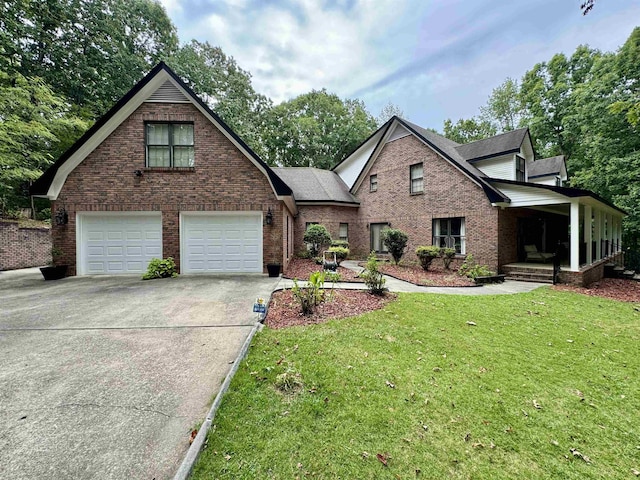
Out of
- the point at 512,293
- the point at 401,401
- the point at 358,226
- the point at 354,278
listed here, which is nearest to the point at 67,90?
the point at 358,226

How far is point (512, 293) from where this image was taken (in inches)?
324

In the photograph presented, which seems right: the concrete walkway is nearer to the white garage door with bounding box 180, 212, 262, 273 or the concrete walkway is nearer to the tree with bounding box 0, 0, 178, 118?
the white garage door with bounding box 180, 212, 262, 273

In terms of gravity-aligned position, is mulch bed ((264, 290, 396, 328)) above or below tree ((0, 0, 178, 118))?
below

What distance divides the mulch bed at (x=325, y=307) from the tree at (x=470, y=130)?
95.4 ft

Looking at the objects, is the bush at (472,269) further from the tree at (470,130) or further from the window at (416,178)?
the tree at (470,130)

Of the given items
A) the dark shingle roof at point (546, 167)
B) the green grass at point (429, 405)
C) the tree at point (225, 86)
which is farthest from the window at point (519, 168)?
the tree at point (225, 86)

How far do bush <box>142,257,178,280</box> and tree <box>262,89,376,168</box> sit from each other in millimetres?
22382

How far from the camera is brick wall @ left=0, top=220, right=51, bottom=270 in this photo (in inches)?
465

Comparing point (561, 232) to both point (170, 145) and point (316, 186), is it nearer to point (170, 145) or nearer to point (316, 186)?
point (316, 186)

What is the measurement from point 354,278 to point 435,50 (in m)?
12.5

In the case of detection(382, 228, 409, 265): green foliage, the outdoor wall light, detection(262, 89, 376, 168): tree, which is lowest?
detection(382, 228, 409, 265): green foliage

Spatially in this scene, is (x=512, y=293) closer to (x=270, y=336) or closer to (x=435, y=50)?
(x=270, y=336)

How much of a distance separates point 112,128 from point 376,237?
13.2 m

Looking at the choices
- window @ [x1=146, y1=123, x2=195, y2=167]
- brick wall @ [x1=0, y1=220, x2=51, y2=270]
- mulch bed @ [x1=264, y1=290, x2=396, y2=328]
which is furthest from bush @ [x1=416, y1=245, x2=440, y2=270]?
brick wall @ [x1=0, y1=220, x2=51, y2=270]
